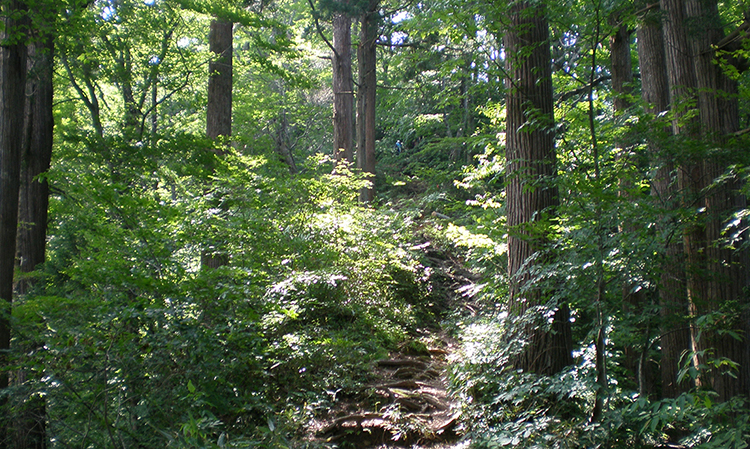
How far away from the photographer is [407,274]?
9.91 meters

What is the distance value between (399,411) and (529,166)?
293 centimetres

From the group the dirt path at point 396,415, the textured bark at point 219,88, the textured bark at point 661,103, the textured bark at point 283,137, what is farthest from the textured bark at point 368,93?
the dirt path at point 396,415

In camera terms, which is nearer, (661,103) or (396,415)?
(396,415)

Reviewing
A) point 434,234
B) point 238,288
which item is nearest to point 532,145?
point 238,288

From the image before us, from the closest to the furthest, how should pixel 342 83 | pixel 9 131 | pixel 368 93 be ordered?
pixel 9 131
pixel 342 83
pixel 368 93

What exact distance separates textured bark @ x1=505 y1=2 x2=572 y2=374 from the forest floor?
3.58 feet

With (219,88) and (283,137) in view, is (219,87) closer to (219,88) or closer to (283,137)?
(219,88)

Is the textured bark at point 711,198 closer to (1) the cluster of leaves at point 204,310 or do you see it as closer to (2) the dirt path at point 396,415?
(2) the dirt path at point 396,415

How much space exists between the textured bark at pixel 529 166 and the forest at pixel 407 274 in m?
0.03

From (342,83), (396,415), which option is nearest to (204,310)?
(396,415)

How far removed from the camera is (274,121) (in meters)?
19.4

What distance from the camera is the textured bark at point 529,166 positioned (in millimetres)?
4820

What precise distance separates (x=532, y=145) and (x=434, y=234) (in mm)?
6715

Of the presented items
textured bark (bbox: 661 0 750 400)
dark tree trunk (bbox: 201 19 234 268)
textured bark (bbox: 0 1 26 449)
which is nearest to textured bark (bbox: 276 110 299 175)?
dark tree trunk (bbox: 201 19 234 268)
